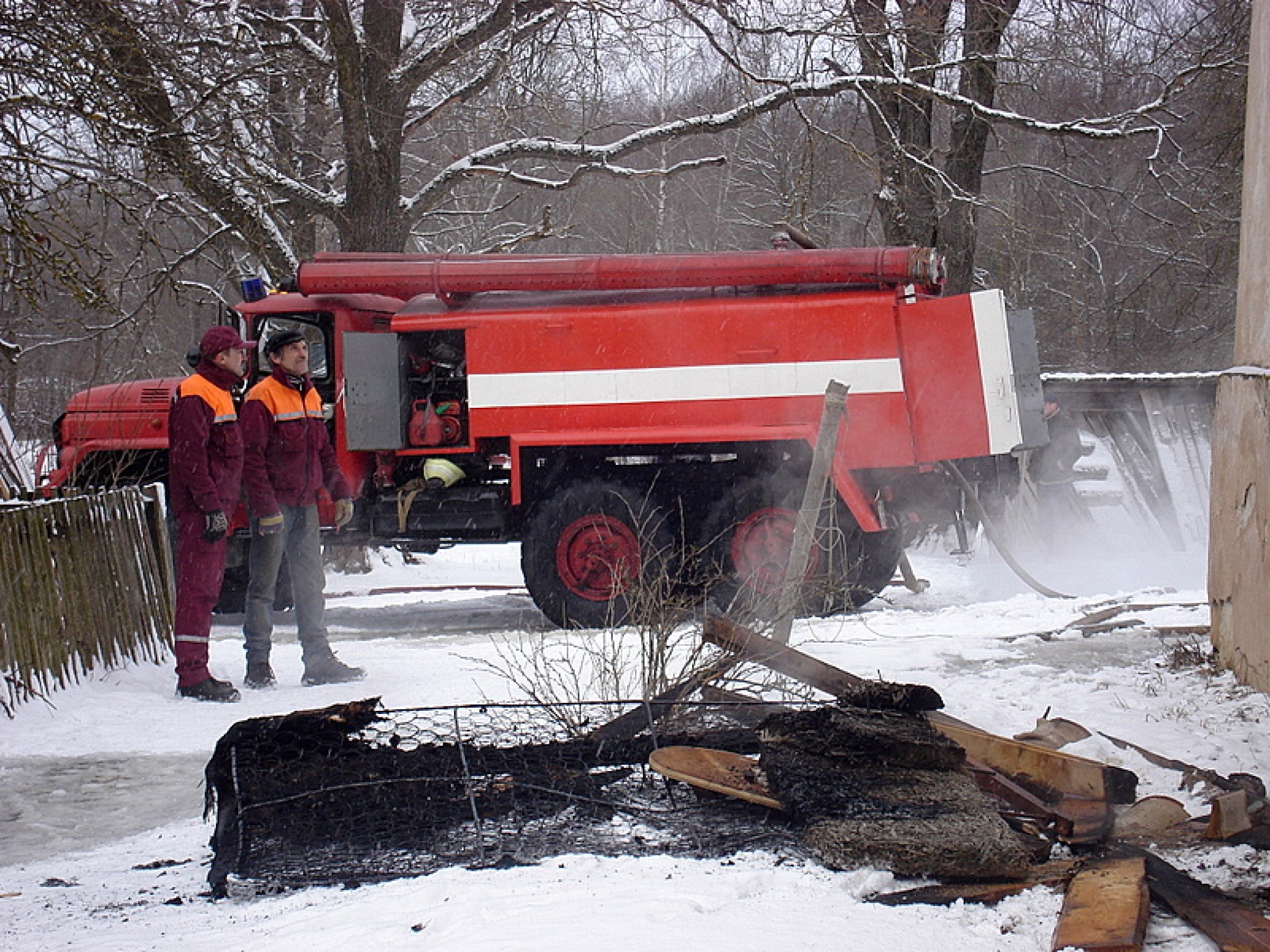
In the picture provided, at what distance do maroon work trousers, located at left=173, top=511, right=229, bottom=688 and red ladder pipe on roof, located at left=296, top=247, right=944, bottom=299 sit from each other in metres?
2.81

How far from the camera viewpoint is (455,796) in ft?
13.9

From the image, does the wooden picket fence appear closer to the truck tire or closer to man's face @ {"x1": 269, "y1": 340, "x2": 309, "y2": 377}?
man's face @ {"x1": 269, "y1": 340, "x2": 309, "y2": 377}

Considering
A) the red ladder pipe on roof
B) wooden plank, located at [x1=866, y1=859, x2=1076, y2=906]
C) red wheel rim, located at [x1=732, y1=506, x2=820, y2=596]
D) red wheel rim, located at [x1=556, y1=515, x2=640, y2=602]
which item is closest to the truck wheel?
red wheel rim, located at [x1=556, y1=515, x2=640, y2=602]

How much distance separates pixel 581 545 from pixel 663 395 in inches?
48.5

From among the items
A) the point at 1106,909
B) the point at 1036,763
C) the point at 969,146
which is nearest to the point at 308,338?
the point at 1036,763

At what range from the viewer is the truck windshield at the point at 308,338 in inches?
358

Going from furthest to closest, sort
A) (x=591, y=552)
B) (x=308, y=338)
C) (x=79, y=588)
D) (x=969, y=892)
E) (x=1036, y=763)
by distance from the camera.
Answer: (x=308, y=338), (x=591, y=552), (x=79, y=588), (x=1036, y=763), (x=969, y=892)

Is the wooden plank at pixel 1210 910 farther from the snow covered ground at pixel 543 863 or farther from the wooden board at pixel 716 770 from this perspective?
the wooden board at pixel 716 770

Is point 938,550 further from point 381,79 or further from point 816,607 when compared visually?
point 381,79

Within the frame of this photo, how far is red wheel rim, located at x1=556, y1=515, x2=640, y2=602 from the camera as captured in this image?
29.0 ft

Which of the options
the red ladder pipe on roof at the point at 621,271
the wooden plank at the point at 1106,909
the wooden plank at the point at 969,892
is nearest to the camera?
the wooden plank at the point at 1106,909

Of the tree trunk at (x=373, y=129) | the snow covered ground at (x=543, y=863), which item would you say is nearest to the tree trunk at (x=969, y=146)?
the tree trunk at (x=373, y=129)

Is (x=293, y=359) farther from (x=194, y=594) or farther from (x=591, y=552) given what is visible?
(x=591, y=552)

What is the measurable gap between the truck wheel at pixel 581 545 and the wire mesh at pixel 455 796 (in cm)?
369
